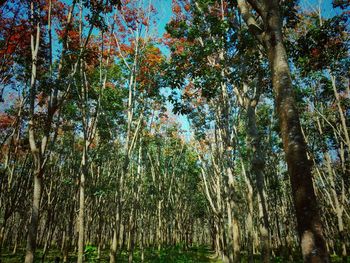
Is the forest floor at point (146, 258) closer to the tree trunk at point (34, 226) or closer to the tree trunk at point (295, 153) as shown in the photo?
the tree trunk at point (34, 226)

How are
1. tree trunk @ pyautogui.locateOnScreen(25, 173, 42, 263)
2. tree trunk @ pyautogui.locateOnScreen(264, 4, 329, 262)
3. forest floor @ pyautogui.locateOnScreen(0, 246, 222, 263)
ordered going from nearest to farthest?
tree trunk @ pyautogui.locateOnScreen(264, 4, 329, 262), tree trunk @ pyautogui.locateOnScreen(25, 173, 42, 263), forest floor @ pyautogui.locateOnScreen(0, 246, 222, 263)

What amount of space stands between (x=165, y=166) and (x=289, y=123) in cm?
3097

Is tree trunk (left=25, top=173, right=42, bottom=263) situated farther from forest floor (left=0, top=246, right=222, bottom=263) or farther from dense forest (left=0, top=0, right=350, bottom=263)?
forest floor (left=0, top=246, right=222, bottom=263)

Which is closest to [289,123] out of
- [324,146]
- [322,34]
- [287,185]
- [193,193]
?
[322,34]

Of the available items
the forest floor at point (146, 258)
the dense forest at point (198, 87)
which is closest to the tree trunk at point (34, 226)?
the dense forest at point (198, 87)

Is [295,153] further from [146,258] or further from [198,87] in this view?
[146,258]

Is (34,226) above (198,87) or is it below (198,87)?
below

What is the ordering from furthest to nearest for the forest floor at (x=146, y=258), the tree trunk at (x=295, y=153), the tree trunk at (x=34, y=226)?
the forest floor at (x=146, y=258), the tree trunk at (x=34, y=226), the tree trunk at (x=295, y=153)

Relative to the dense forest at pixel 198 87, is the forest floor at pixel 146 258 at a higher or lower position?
lower

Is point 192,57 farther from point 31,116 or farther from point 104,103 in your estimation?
point 104,103

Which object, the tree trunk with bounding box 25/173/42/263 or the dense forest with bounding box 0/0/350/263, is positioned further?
the tree trunk with bounding box 25/173/42/263

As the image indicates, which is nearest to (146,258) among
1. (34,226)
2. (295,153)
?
(34,226)

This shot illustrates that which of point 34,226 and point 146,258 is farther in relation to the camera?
point 146,258

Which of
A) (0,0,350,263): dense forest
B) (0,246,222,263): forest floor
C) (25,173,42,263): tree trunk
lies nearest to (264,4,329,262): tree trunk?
(0,0,350,263): dense forest
